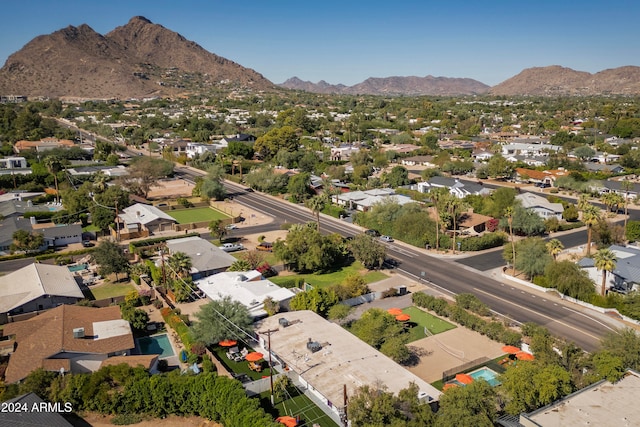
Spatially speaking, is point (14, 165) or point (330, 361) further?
point (14, 165)

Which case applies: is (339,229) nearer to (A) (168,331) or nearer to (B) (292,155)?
(A) (168,331)

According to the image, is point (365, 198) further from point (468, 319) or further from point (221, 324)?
point (221, 324)

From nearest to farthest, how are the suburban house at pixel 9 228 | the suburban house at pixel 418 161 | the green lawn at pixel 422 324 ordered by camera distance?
the green lawn at pixel 422 324, the suburban house at pixel 9 228, the suburban house at pixel 418 161

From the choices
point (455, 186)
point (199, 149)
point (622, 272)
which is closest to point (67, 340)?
point (622, 272)

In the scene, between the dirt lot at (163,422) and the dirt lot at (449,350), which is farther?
the dirt lot at (449,350)

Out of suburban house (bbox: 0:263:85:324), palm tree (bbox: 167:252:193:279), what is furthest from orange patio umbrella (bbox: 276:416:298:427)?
suburban house (bbox: 0:263:85:324)

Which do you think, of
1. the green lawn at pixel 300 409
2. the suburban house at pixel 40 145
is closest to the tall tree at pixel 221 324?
the green lawn at pixel 300 409

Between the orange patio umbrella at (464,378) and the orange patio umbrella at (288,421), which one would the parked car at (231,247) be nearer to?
the orange patio umbrella at (288,421)
